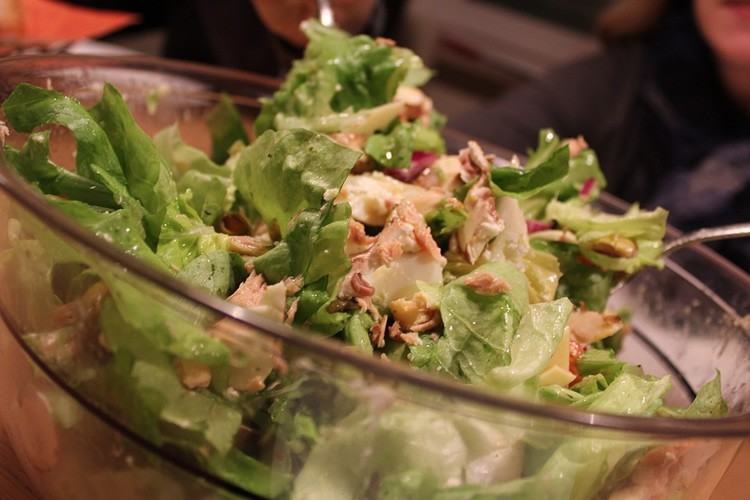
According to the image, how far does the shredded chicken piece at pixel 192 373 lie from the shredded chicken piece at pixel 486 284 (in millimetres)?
226

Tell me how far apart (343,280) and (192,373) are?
0.52 ft

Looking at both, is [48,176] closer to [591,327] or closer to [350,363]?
[350,363]

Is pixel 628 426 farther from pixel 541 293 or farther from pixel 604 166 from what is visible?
pixel 604 166

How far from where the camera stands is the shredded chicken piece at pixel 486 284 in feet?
1.92

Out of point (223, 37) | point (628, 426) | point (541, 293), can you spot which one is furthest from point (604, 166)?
point (628, 426)

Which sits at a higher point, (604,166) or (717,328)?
(717,328)

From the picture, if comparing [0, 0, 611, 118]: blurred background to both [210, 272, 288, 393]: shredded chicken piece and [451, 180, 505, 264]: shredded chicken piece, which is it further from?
[210, 272, 288, 393]: shredded chicken piece

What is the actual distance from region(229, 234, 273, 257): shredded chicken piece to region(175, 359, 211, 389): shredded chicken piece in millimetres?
181

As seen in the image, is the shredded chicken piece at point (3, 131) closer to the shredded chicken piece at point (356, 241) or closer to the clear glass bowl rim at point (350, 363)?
the clear glass bowl rim at point (350, 363)

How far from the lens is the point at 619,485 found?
483 millimetres

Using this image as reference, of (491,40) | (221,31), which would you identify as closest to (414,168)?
(221,31)

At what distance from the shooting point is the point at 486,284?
1.92 ft

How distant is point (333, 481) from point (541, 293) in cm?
31

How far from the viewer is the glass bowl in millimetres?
385
